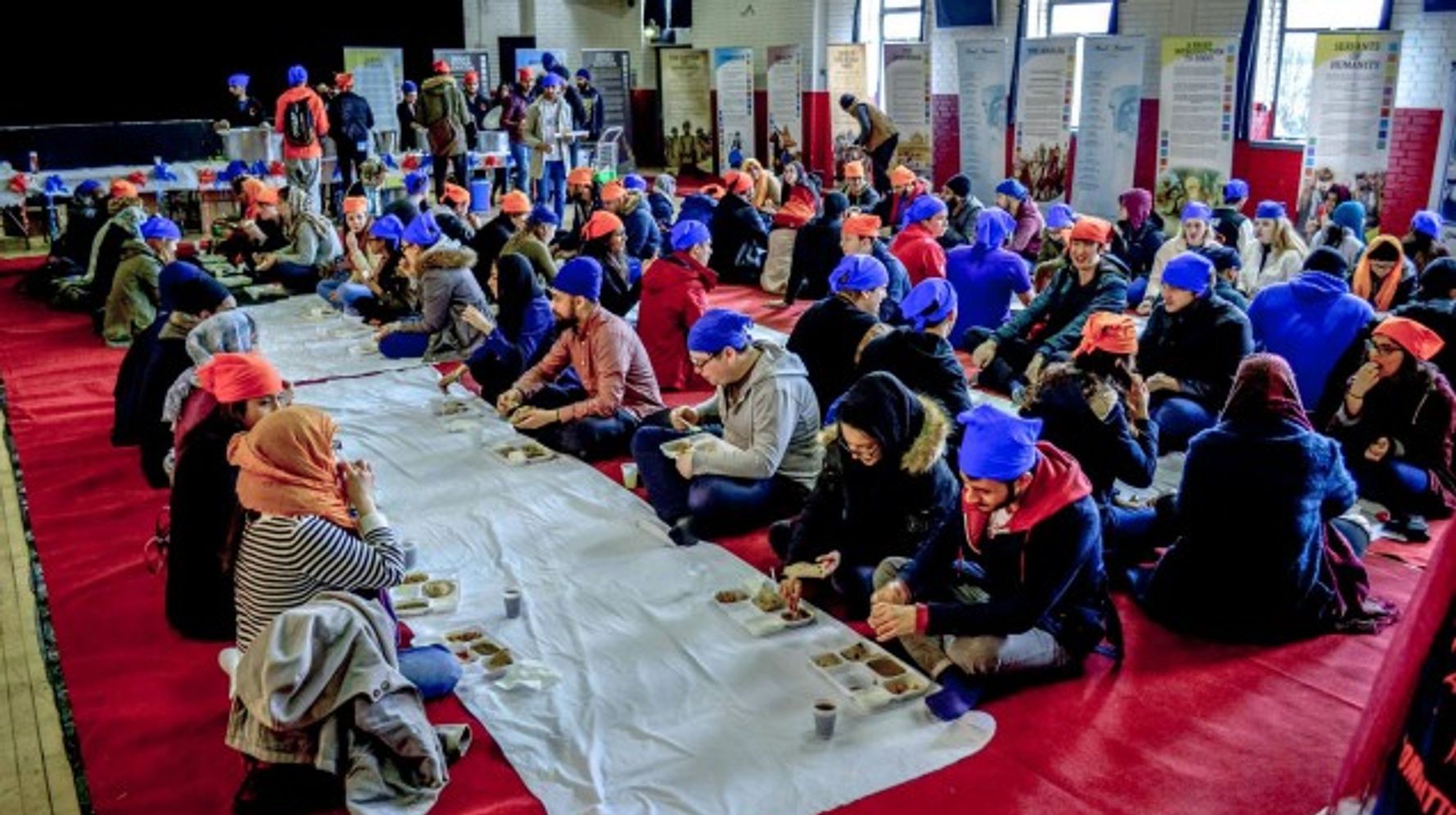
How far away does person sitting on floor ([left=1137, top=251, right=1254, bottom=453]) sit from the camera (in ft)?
18.1

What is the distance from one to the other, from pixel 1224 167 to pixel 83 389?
9.00 meters

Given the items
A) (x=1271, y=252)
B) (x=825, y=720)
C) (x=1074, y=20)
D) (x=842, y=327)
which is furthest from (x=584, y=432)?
(x=1074, y=20)

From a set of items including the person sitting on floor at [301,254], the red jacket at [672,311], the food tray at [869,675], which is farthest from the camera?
the person sitting on floor at [301,254]

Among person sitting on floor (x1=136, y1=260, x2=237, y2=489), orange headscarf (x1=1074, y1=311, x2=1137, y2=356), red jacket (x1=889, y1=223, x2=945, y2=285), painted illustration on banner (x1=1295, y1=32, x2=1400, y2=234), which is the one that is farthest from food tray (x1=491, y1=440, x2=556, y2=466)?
painted illustration on banner (x1=1295, y1=32, x2=1400, y2=234)

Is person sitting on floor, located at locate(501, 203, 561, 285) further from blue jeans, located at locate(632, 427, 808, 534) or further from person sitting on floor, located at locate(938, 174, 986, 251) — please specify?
person sitting on floor, located at locate(938, 174, 986, 251)

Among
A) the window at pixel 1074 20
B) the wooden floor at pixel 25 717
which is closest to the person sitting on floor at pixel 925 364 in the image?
the wooden floor at pixel 25 717

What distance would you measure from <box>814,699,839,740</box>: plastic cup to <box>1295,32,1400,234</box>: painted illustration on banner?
7.47m

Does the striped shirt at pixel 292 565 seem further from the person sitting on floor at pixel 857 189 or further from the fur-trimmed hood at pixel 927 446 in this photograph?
the person sitting on floor at pixel 857 189

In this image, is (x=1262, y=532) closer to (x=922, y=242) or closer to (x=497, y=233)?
(x=922, y=242)

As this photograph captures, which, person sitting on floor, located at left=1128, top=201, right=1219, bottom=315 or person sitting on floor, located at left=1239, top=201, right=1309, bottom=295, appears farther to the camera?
person sitting on floor, located at left=1239, top=201, right=1309, bottom=295

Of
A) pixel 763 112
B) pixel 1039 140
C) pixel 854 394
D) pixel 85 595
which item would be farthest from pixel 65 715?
pixel 763 112

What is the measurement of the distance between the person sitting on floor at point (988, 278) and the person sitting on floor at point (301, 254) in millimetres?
4823

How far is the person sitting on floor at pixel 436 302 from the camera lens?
275 inches

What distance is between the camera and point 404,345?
7.30 m
